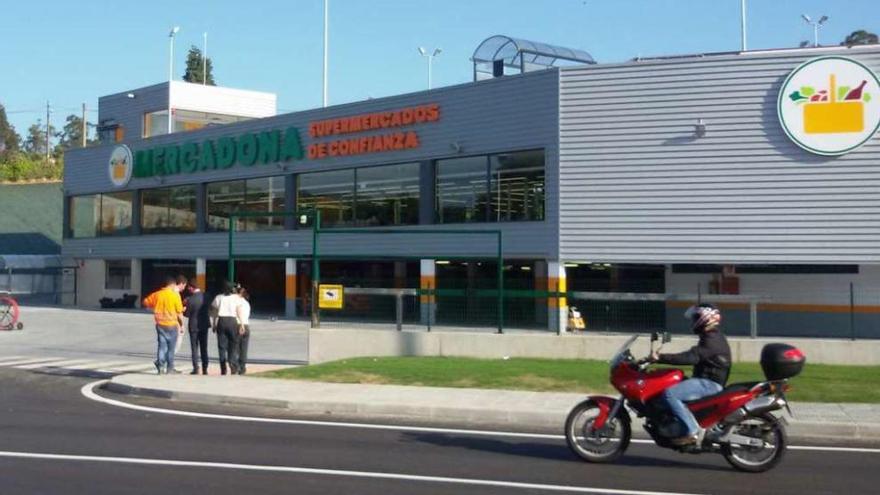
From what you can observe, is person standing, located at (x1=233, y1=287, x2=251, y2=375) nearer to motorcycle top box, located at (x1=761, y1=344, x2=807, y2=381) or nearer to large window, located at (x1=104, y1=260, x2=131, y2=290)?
motorcycle top box, located at (x1=761, y1=344, x2=807, y2=381)

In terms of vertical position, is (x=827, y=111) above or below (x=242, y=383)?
above

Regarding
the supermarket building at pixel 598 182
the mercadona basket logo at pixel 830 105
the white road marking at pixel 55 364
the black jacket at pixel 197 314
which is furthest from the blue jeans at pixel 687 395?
the mercadona basket logo at pixel 830 105

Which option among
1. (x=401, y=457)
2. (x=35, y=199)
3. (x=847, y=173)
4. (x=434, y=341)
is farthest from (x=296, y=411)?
(x=35, y=199)

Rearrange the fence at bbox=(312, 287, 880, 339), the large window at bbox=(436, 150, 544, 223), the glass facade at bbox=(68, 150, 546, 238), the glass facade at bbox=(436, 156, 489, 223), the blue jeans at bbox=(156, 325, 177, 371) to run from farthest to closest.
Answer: the glass facade at bbox=(436, 156, 489, 223)
the glass facade at bbox=(68, 150, 546, 238)
the large window at bbox=(436, 150, 544, 223)
the fence at bbox=(312, 287, 880, 339)
the blue jeans at bbox=(156, 325, 177, 371)

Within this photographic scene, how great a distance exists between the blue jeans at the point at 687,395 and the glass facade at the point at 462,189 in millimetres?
22978

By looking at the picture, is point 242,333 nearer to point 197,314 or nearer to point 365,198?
point 197,314

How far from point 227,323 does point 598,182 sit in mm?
15051

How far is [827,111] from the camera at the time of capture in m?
27.6

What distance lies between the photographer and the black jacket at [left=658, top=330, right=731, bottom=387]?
33.7 feet

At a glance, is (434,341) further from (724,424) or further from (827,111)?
(827,111)

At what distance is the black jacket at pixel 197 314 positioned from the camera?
18750 millimetres

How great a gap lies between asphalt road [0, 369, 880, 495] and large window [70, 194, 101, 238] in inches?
1494

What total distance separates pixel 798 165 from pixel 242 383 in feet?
58.5

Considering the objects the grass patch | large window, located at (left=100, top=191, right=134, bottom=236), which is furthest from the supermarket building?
large window, located at (left=100, top=191, right=134, bottom=236)
